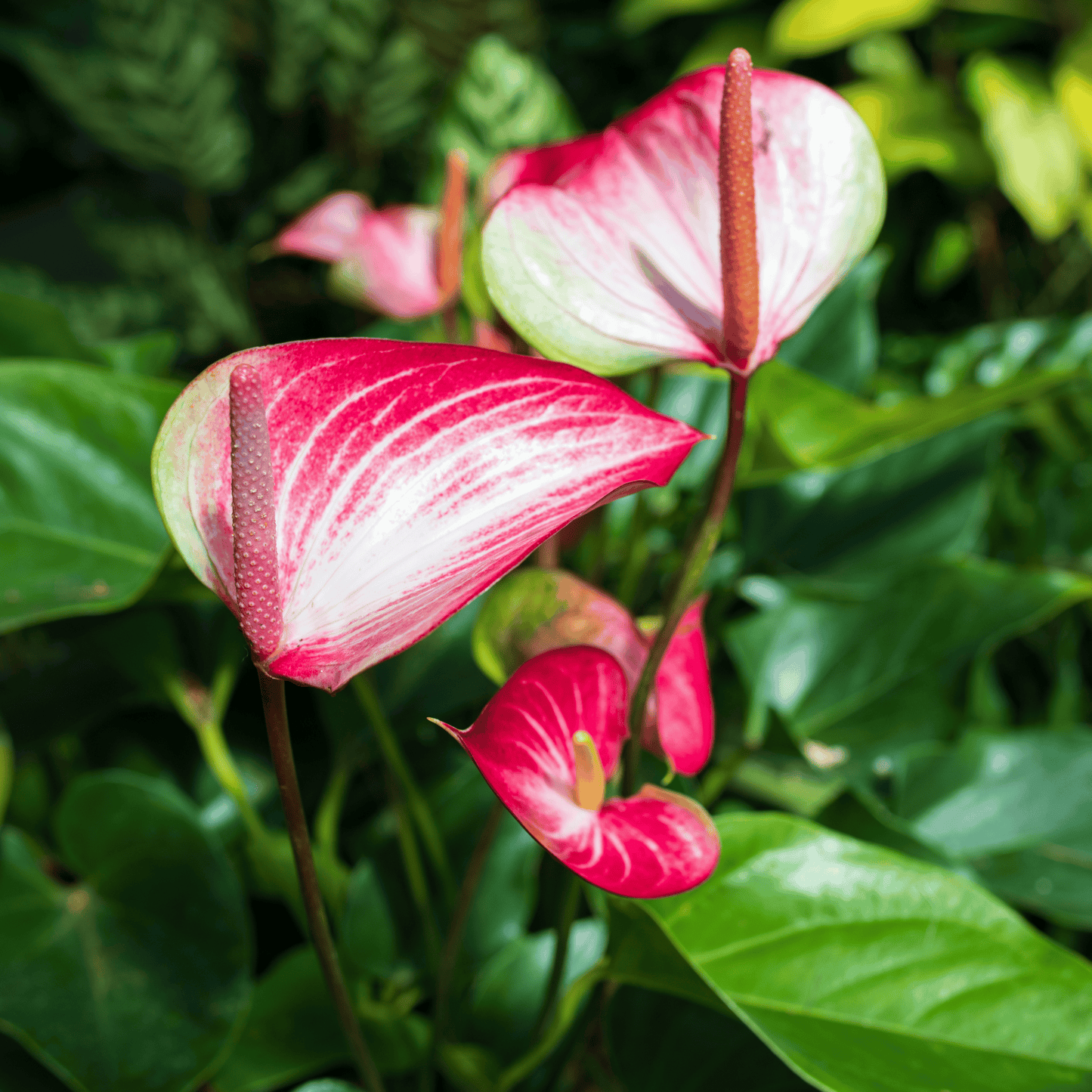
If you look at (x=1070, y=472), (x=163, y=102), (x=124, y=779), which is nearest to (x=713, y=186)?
(x=124, y=779)

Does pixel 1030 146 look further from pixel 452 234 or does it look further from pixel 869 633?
pixel 452 234

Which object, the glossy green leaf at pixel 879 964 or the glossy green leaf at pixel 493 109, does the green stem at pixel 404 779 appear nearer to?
→ the glossy green leaf at pixel 879 964

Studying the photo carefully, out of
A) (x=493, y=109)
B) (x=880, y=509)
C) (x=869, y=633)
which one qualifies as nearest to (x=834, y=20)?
(x=493, y=109)

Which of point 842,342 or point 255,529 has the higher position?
point 255,529

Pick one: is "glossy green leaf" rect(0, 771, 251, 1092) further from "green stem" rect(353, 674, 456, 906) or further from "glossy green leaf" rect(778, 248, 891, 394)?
"glossy green leaf" rect(778, 248, 891, 394)

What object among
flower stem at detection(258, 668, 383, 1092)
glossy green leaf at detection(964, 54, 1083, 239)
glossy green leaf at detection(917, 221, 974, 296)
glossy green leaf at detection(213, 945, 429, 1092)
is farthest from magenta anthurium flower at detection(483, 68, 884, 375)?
glossy green leaf at detection(917, 221, 974, 296)

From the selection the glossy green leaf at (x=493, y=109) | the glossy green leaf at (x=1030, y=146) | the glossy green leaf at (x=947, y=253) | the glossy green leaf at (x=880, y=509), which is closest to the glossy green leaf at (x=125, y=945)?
the glossy green leaf at (x=880, y=509)
